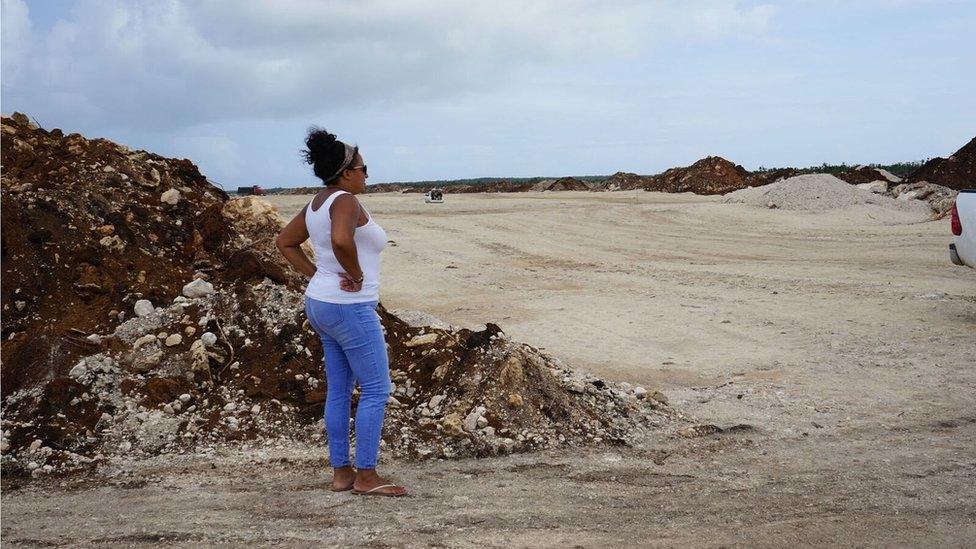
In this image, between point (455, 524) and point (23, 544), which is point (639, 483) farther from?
point (23, 544)

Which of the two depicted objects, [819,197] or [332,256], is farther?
[819,197]

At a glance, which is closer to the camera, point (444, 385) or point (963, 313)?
point (444, 385)

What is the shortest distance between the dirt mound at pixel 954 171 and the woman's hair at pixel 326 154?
3050cm

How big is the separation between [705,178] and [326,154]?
4124cm

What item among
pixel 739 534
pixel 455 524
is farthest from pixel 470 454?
pixel 739 534

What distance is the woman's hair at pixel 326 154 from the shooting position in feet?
15.4

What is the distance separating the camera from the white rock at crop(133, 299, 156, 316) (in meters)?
7.18

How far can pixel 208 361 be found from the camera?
22.2 feet

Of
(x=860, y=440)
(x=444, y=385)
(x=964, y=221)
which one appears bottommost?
(x=860, y=440)

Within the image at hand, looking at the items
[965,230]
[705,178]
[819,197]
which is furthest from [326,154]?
[705,178]

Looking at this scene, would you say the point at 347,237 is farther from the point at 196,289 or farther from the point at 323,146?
the point at 196,289

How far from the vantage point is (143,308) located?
284 inches

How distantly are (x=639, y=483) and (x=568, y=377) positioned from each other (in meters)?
1.81

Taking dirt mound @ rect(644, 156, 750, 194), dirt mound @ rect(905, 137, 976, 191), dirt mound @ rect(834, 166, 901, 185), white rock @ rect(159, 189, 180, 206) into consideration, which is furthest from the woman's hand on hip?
dirt mound @ rect(644, 156, 750, 194)
